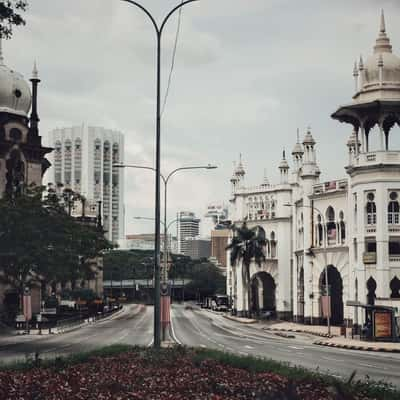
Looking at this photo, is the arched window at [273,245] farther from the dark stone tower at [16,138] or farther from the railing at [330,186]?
the dark stone tower at [16,138]

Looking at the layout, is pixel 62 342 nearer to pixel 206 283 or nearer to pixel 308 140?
pixel 308 140

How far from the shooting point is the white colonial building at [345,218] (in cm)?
5712

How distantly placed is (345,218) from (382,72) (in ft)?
46.2

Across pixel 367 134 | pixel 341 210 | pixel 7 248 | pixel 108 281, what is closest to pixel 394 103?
pixel 367 134

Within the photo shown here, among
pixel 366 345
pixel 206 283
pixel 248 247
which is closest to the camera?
pixel 366 345

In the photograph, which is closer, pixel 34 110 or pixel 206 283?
pixel 34 110

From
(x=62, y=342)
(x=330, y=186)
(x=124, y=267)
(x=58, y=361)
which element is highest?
(x=330, y=186)

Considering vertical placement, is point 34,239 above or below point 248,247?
below

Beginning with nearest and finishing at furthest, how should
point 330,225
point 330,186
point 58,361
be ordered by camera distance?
point 58,361 < point 330,186 < point 330,225

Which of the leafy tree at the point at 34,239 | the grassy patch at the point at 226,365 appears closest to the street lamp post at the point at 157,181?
the grassy patch at the point at 226,365

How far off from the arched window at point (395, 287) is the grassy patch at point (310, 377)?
32.2 metres

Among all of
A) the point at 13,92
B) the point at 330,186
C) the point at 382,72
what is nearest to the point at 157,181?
the point at 382,72

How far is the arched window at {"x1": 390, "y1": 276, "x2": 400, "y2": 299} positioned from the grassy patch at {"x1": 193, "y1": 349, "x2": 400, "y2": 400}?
3223cm

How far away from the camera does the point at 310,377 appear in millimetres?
18875
